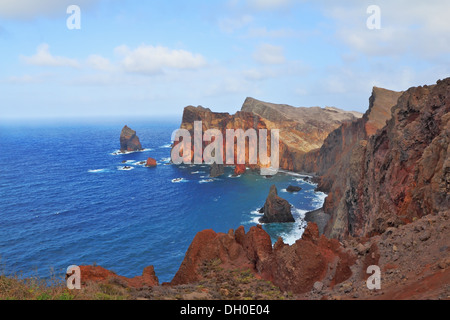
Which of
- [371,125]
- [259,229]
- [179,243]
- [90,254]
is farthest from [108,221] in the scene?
[371,125]

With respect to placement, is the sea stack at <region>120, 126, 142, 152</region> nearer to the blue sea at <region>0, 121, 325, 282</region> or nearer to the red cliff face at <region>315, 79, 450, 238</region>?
the blue sea at <region>0, 121, 325, 282</region>

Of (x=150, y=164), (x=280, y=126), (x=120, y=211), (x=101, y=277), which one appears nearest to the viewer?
(x=101, y=277)

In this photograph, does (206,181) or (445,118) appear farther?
(206,181)

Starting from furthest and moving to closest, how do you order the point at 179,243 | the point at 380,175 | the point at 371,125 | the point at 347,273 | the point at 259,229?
the point at 371,125 < the point at 179,243 < the point at 380,175 < the point at 259,229 < the point at 347,273

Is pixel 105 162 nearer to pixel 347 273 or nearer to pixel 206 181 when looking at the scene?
pixel 206 181

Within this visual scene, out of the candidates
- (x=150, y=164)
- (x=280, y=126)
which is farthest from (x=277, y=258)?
(x=280, y=126)

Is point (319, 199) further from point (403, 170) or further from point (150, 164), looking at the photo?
point (150, 164)
